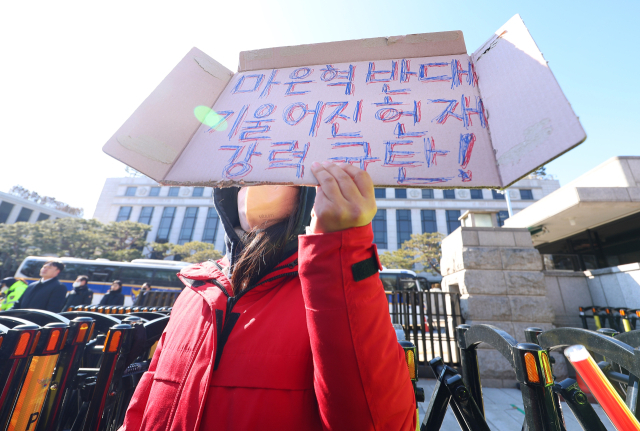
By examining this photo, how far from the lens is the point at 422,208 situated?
3603 cm

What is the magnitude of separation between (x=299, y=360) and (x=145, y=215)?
47.4m

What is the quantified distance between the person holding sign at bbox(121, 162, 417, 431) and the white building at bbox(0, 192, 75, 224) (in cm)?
6002

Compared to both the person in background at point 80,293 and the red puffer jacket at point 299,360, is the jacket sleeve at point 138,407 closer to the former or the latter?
the red puffer jacket at point 299,360

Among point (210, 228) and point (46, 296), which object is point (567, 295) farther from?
point (210, 228)

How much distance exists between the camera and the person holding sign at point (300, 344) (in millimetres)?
783

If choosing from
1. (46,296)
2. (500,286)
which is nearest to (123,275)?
(46,296)

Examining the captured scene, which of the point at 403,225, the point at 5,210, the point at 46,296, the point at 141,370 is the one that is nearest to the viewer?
the point at 141,370

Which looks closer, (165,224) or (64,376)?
(64,376)

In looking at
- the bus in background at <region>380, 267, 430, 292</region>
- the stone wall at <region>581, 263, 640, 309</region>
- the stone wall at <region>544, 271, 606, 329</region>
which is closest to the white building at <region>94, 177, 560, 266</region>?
the bus in background at <region>380, 267, 430, 292</region>

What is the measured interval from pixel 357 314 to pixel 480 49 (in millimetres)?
1128

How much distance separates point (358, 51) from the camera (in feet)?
3.90

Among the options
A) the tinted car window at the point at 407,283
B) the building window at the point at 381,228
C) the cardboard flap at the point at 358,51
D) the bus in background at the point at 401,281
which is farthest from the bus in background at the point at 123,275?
the building window at the point at 381,228

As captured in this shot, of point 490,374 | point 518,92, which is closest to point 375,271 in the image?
point 518,92

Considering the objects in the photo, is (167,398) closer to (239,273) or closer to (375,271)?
(239,273)
